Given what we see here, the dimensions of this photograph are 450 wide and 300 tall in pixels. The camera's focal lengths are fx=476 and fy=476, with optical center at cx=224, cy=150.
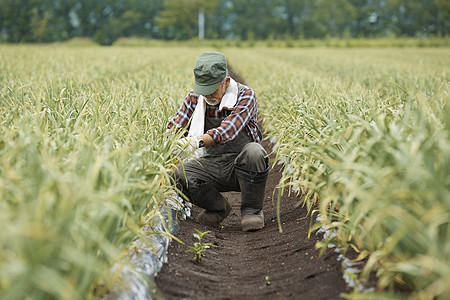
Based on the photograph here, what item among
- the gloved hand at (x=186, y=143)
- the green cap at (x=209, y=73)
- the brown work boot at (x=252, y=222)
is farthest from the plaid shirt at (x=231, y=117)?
the brown work boot at (x=252, y=222)

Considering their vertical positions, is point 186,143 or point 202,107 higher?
point 202,107

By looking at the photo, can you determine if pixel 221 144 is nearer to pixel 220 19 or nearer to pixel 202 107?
pixel 202 107

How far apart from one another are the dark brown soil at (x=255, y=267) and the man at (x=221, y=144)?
0.66 feet

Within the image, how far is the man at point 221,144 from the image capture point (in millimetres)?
3525

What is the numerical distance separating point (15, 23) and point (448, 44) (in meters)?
47.6

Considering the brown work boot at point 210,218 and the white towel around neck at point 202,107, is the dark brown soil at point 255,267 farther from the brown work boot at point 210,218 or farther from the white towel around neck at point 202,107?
the white towel around neck at point 202,107

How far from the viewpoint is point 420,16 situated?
5928cm

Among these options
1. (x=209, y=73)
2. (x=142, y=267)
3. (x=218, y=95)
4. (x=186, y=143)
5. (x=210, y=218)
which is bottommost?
(x=210, y=218)

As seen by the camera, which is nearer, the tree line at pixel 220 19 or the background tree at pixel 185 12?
the tree line at pixel 220 19

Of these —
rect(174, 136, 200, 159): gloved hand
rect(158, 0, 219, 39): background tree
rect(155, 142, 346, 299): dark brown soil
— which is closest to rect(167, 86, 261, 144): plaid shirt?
rect(174, 136, 200, 159): gloved hand

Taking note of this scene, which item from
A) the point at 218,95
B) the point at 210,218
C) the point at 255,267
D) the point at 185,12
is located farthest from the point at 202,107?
the point at 185,12

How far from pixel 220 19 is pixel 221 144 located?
73.0 m

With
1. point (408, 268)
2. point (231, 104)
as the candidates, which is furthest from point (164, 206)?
point (408, 268)

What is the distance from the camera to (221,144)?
3.78 metres
